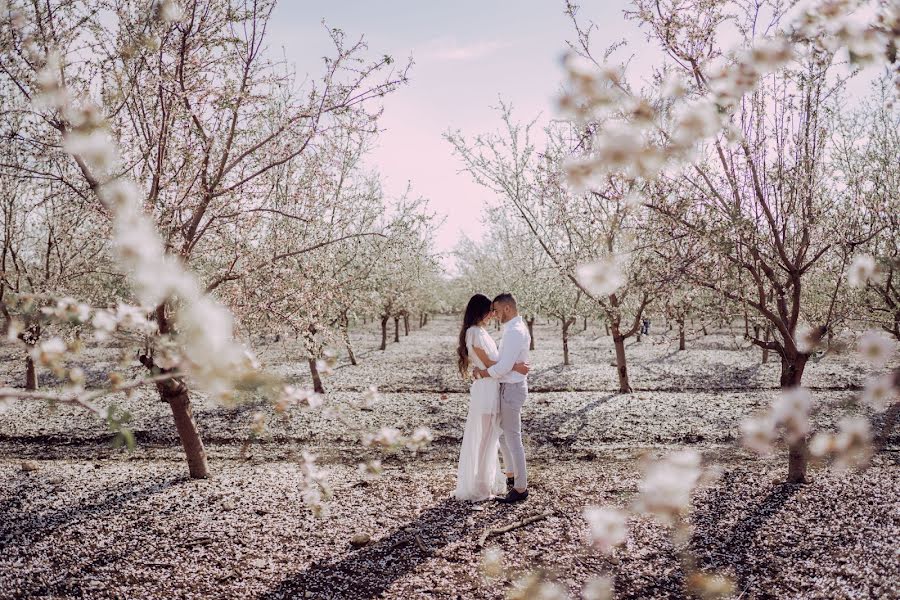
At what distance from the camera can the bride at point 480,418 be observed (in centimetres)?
621

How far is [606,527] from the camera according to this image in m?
2.02

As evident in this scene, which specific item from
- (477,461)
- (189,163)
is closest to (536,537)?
(477,461)

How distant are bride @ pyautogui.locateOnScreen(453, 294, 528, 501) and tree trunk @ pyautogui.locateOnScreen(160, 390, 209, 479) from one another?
317cm

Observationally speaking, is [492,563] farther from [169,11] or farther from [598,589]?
[169,11]

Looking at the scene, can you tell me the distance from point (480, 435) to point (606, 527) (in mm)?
4305

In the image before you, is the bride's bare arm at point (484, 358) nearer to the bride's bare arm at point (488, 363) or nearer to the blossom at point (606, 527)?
the bride's bare arm at point (488, 363)

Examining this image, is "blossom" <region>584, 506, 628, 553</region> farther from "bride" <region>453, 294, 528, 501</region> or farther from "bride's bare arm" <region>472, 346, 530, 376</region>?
"bride's bare arm" <region>472, 346, 530, 376</region>

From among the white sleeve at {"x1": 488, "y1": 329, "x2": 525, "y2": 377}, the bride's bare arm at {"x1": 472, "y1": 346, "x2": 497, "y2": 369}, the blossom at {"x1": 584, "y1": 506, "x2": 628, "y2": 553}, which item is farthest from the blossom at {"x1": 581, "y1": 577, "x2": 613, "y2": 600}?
the bride's bare arm at {"x1": 472, "y1": 346, "x2": 497, "y2": 369}

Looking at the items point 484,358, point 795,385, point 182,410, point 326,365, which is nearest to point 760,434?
point 326,365

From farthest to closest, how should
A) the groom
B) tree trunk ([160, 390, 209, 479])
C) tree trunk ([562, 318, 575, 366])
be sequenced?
tree trunk ([562, 318, 575, 366])
tree trunk ([160, 390, 209, 479])
the groom

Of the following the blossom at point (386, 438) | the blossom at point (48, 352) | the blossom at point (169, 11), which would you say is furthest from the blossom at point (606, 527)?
the blossom at point (169, 11)

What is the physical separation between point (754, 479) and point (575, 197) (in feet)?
26.0

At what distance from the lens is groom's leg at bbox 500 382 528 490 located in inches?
243

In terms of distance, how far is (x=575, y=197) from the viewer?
1318cm
